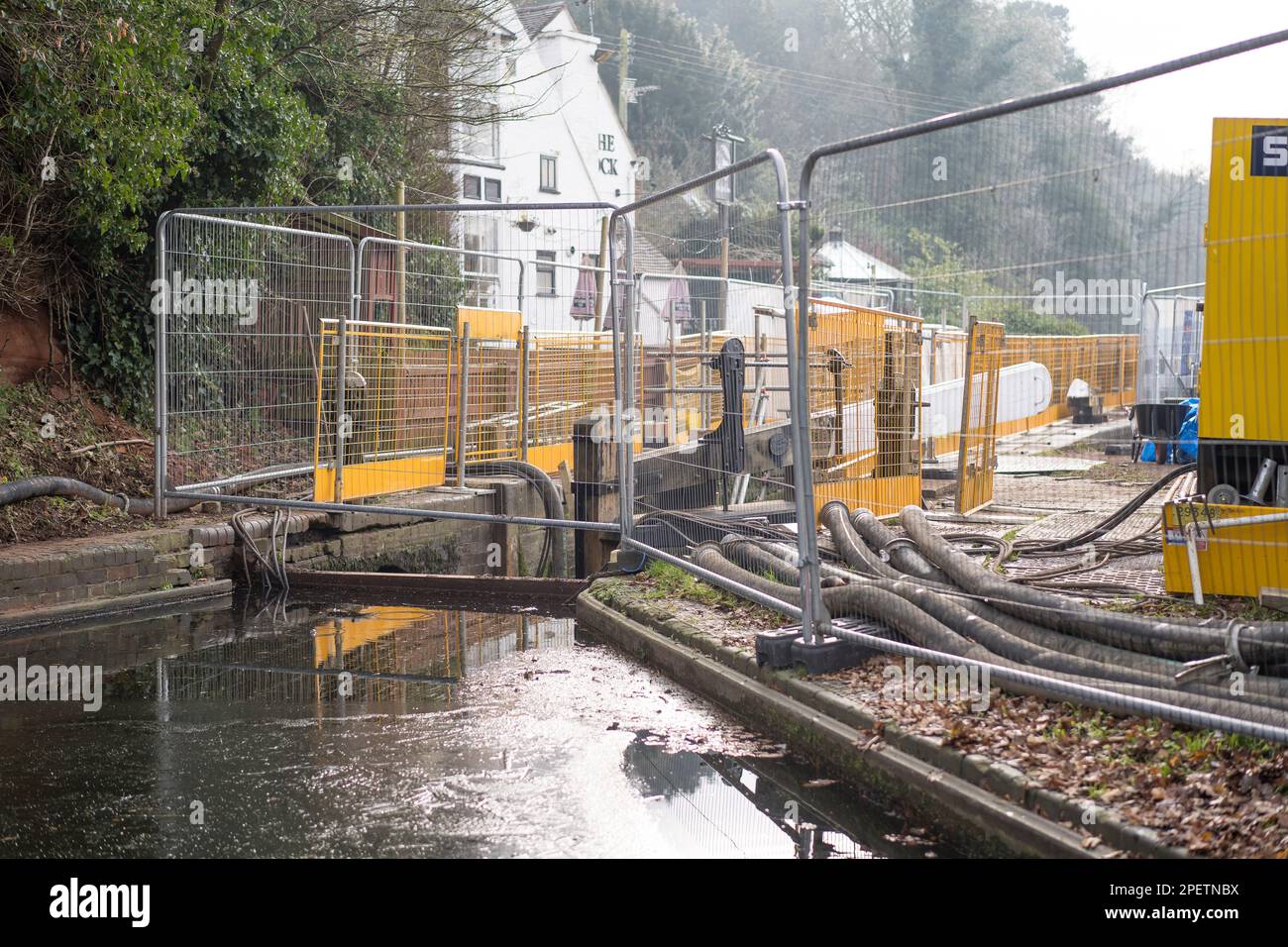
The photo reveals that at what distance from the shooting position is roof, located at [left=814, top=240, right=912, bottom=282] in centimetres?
635

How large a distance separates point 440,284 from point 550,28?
3381cm

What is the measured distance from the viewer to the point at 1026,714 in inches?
202

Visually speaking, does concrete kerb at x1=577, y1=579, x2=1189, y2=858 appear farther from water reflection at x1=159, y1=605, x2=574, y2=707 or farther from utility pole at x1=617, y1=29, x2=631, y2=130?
utility pole at x1=617, y1=29, x2=631, y2=130

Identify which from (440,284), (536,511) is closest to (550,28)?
(440,284)

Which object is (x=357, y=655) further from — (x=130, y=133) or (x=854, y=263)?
(x=130, y=133)

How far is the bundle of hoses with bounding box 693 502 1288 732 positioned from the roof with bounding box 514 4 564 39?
41240mm

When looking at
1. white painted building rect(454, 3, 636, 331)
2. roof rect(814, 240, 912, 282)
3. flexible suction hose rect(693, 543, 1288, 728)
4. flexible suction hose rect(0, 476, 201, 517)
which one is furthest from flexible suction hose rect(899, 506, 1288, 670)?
white painted building rect(454, 3, 636, 331)

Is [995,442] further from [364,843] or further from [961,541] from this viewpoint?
[364,843]

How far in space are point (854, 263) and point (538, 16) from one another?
43123mm

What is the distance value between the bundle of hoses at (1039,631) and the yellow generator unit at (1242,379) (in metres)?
1.16

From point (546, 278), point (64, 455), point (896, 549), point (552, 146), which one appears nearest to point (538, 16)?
point (552, 146)

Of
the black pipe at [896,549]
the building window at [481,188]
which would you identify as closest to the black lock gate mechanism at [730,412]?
the black pipe at [896,549]

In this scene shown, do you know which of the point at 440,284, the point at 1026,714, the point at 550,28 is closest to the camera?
the point at 1026,714

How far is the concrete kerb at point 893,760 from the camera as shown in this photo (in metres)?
4.02
